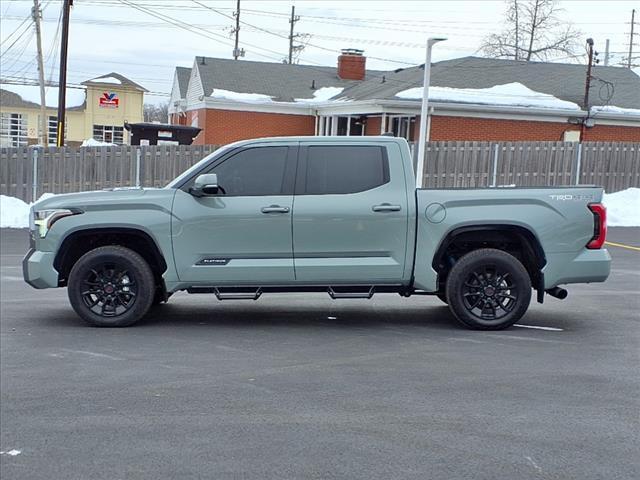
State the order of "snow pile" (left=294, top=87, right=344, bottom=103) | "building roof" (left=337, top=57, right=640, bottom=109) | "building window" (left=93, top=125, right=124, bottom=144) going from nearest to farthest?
"building roof" (left=337, top=57, right=640, bottom=109) < "snow pile" (left=294, top=87, right=344, bottom=103) < "building window" (left=93, top=125, right=124, bottom=144)

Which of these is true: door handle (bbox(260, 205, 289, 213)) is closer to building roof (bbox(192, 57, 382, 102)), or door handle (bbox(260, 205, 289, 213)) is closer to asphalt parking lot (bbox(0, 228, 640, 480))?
asphalt parking lot (bbox(0, 228, 640, 480))

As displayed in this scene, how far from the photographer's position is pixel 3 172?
20.6 m

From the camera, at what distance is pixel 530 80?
102 feet

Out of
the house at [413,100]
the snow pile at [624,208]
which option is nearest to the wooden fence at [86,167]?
the house at [413,100]

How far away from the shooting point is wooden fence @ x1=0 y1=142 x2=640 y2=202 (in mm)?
21922

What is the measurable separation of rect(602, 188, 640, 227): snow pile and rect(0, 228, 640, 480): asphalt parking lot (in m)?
11.5

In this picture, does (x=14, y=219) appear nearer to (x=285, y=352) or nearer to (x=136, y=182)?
(x=136, y=182)

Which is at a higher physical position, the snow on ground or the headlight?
the snow on ground

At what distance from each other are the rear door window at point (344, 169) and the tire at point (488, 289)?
1148mm

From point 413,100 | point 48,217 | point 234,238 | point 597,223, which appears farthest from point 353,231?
point 413,100

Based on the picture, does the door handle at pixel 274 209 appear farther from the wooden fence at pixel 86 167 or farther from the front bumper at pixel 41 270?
the wooden fence at pixel 86 167

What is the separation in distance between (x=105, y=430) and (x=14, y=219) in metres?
14.9

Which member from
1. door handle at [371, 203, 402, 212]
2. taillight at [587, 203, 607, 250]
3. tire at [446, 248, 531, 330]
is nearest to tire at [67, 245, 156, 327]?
door handle at [371, 203, 402, 212]

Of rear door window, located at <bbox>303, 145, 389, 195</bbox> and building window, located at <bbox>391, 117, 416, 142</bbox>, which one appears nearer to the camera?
rear door window, located at <bbox>303, 145, 389, 195</bbox>
